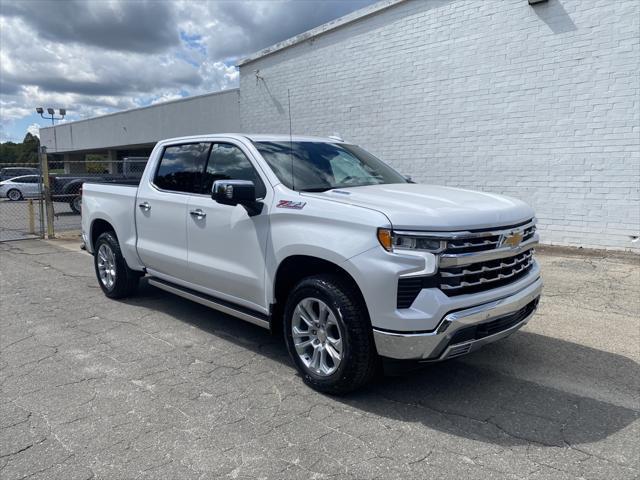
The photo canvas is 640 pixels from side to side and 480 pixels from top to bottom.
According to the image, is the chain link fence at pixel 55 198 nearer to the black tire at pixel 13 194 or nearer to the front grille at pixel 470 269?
Answer: the black tire at pixel 13 194

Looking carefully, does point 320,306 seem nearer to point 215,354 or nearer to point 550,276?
point 215,354

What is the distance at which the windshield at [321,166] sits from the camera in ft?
13.9

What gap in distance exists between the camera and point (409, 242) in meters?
3.25

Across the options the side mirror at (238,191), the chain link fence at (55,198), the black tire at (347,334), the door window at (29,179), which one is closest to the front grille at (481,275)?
the black tire at (347,334)

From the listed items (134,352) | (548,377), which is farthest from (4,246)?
(548,377)

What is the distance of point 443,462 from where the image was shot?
2920 mm

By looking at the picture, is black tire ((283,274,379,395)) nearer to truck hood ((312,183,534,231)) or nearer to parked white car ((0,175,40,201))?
truck hood ((312,183,534,231))

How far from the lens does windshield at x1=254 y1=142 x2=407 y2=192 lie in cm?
424

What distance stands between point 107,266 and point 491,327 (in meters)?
4.95

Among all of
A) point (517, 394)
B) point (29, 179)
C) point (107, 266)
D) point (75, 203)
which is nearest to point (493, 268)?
point (517, 394)

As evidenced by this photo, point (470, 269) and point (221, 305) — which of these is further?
point (221, 305)

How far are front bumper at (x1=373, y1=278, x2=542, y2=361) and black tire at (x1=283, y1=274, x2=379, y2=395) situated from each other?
134mm

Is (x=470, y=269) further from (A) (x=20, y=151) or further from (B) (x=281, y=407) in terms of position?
(A) (x=20, y=151)

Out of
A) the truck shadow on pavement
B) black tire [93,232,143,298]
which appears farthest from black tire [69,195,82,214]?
the truck shadow on pavement
